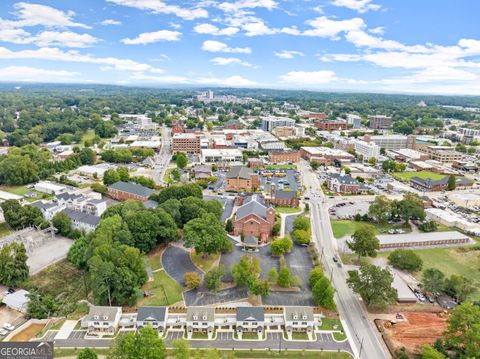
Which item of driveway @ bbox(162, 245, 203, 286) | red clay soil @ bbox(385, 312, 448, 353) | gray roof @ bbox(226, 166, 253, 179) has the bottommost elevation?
red clay soil @ bbox(385, 312, 448, 353)

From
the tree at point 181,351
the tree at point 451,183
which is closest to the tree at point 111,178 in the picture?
the tree at point 181,351

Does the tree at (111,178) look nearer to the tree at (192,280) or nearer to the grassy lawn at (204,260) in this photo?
the grassy lawn at (204,260)

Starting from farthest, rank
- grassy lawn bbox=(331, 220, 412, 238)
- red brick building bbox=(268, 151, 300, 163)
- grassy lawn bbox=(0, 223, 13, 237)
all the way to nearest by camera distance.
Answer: red brick building bbox=(268, 151, 300, 163) → grassy lawn bbox=(331, 220, 412, 238) → grassy lawn bbox=(0, 223, 13, 237)

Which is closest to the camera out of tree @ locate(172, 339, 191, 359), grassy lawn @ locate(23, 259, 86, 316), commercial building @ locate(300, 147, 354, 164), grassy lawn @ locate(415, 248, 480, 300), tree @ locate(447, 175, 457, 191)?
tree @ locate(172, 339, 191, 359)

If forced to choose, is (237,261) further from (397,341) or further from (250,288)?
(397,341)

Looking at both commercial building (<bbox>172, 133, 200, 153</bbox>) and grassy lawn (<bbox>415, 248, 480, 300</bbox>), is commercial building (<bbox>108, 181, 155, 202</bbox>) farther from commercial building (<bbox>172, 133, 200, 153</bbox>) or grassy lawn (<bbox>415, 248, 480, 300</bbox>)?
grassy lawn (<bbox>415, 248, 480, 300</bbox>)

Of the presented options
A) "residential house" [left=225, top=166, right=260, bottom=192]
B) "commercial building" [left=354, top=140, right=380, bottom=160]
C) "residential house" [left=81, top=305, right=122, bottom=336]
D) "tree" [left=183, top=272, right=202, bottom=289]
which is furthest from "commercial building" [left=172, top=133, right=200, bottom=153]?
"residential house" [left=81, top=305, right=122, bottom=336]
